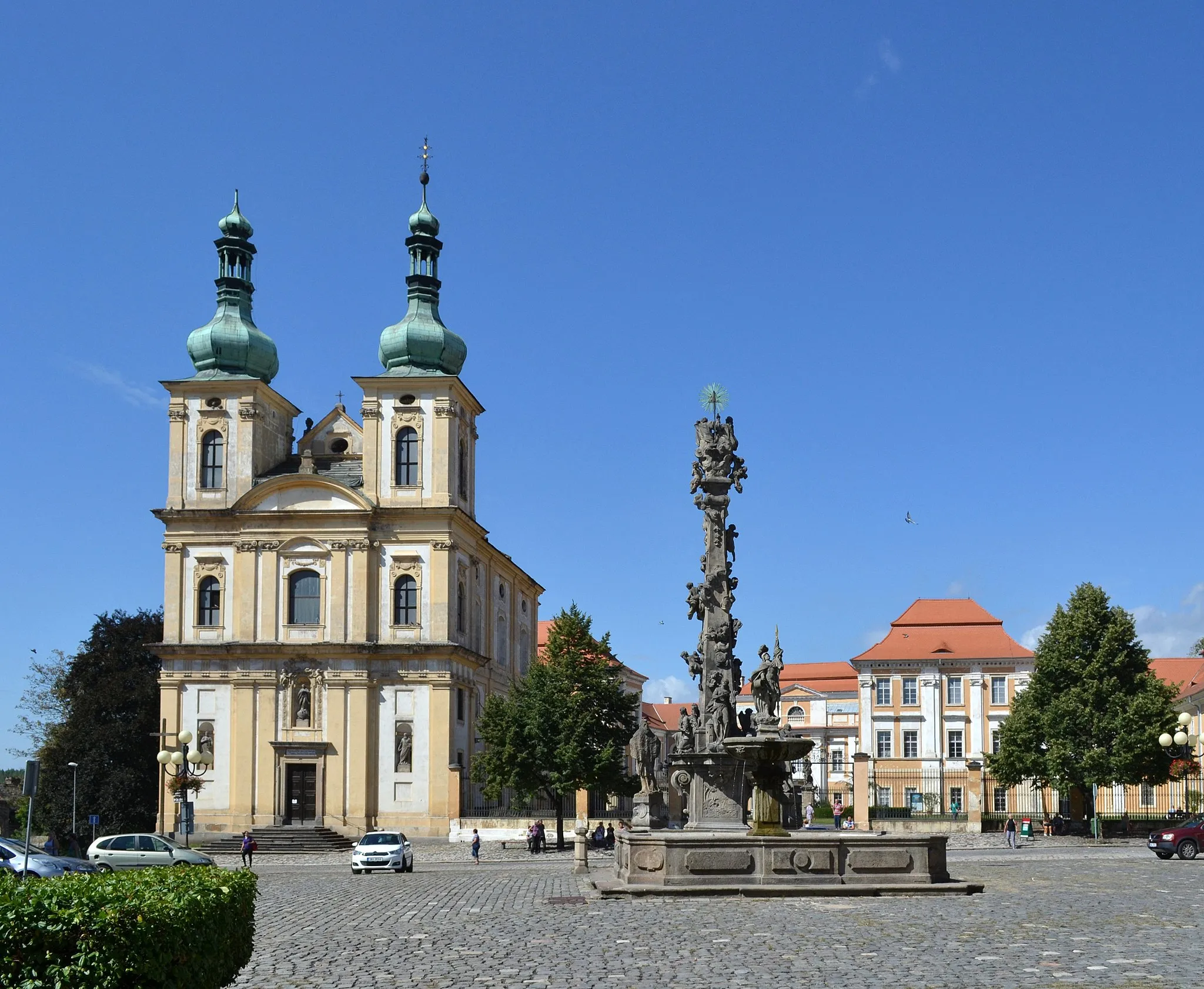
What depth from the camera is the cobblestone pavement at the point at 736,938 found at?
1418 cm

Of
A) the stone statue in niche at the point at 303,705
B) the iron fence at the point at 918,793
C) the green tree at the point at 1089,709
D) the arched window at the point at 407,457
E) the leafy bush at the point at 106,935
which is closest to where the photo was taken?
the leafy bush at the point at 106,935

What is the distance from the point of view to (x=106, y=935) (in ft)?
31.1

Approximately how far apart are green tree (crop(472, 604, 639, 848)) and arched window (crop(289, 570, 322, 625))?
1046 centimetres

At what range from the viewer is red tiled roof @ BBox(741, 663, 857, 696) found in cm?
10550

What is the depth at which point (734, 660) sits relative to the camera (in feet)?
98.9

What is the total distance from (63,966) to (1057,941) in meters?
11.7

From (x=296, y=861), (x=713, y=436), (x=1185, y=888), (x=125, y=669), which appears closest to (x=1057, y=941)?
(x=1185, y=888)

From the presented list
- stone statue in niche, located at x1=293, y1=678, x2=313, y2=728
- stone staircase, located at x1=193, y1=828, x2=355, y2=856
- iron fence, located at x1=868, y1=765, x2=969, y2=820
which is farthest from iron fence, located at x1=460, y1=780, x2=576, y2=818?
iron fence, located at x1=868, y1=765, x2=969, y2=820

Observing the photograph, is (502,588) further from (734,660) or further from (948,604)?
(734,660)

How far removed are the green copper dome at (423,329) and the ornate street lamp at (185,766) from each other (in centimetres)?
1773

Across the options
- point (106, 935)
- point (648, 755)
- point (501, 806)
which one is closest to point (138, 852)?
point (648, 755)

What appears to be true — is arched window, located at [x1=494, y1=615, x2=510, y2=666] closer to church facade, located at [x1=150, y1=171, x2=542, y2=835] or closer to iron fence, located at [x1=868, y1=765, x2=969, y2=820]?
church facade, located at [x1=150, y1=171, x2=542, y2=835]

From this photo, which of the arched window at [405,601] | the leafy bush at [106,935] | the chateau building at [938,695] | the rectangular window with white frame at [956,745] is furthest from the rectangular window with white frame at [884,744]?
the leafy bush at [106,935]

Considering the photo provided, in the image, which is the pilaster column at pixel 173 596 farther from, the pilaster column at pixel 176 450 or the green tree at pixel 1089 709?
the green tree at pixel 1089 709
